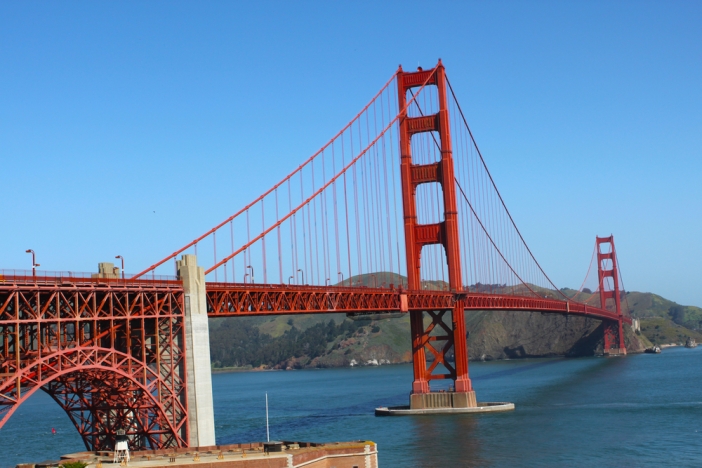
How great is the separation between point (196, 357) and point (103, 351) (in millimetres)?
6169

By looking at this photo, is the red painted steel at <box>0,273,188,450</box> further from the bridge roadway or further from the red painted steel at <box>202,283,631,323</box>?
the red painted steel at <box>202,283,631,323</box>

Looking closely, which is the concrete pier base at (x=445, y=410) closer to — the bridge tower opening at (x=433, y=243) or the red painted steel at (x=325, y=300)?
the bridge tower opening at (x=433, y=243)

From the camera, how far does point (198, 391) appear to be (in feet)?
158

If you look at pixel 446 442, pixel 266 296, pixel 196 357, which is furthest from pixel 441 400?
pixel 196 357

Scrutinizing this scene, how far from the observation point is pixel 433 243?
84.4 m

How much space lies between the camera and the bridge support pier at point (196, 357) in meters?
47.9

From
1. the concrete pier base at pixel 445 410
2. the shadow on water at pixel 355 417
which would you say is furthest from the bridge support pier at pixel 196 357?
the concrete pier base at pixel 445 410

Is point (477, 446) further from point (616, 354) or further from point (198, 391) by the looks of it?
point (616, 354)

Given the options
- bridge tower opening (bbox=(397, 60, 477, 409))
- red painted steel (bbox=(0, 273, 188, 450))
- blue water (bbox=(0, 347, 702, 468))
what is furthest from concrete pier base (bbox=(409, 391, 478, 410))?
red painted steel (bbox=(0, 273, 188, 450))

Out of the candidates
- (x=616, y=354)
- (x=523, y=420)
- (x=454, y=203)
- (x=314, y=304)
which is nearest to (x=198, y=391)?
(x=314, y=304)

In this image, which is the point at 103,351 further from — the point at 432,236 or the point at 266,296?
the point at 432,236

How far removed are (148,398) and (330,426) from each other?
95.8 ft

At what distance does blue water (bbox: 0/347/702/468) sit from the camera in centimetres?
5516

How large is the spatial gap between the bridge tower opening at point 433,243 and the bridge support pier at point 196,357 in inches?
1391
